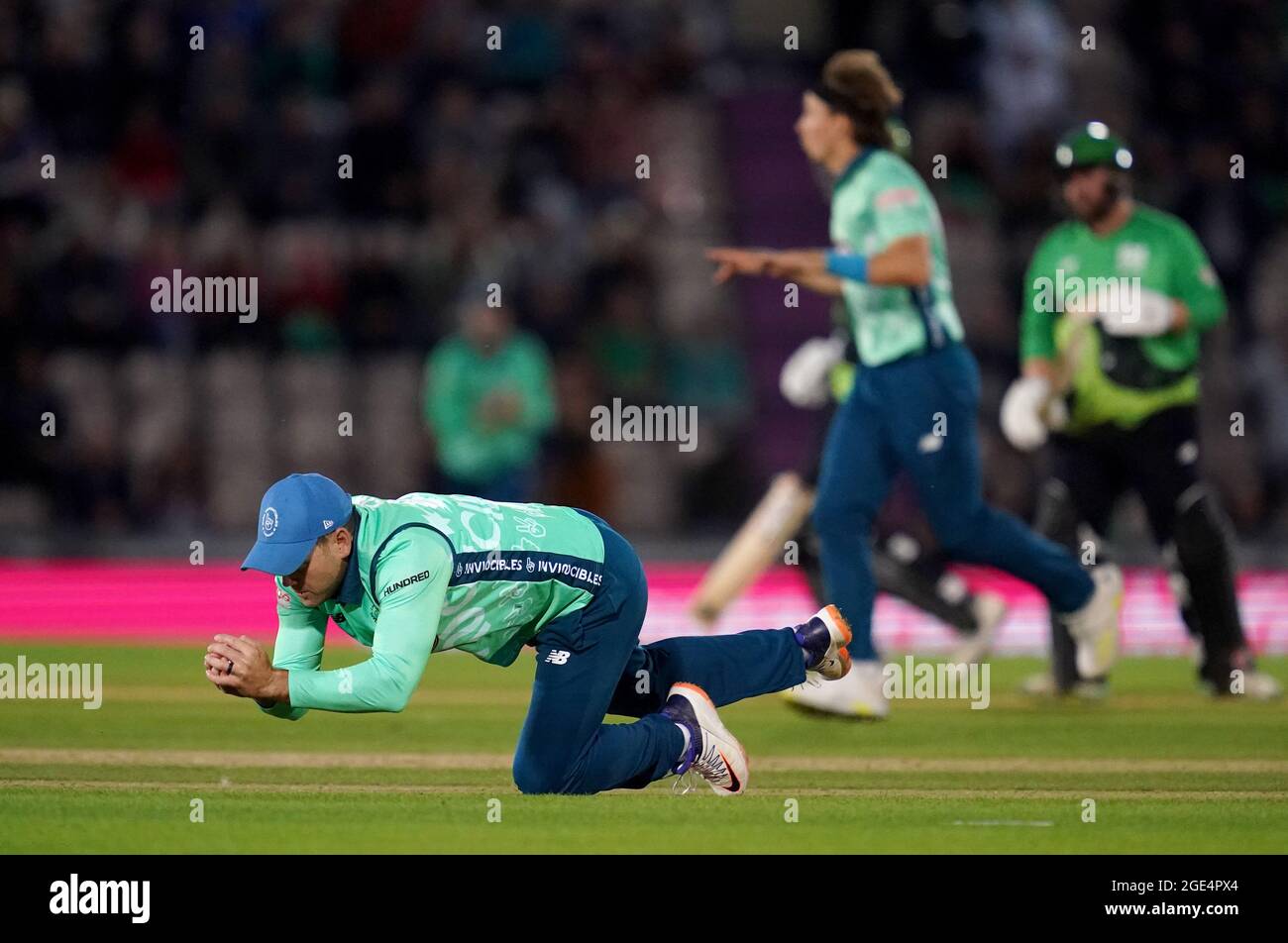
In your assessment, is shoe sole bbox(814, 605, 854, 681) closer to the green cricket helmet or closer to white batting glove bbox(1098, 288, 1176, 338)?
white batting glove bbox(1098, 288, 1176, 338)

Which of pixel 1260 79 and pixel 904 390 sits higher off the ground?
pixel 1260 79

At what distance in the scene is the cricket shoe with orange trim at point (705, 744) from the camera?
306 inches

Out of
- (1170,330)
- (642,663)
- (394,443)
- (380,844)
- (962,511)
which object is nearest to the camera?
(380,844)

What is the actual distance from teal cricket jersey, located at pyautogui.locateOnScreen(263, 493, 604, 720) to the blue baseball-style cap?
0.19 metres

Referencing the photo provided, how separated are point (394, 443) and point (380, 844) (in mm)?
11856

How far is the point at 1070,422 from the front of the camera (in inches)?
436

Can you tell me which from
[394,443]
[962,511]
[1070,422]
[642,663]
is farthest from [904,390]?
[394,443]

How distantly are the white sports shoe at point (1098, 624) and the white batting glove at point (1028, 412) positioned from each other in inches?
28.0

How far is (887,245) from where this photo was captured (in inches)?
390

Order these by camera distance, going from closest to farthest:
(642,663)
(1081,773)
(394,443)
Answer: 1. (642,663)
2. (1081,773)
3. (394,443)

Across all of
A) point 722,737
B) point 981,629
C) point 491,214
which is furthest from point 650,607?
point 491,214

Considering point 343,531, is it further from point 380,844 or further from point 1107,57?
point 1107,57

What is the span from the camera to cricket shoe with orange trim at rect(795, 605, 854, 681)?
8438 millimetres

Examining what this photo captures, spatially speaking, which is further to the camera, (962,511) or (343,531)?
(962,511)
